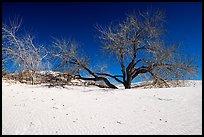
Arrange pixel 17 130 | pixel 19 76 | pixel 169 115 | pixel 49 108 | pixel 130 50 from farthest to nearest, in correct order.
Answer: pixel 130 50, pixel 19 76, pixel 49 108, pixel 169 115, pixel 17 130

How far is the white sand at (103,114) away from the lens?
5047mm

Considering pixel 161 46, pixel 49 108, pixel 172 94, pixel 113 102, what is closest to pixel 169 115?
pixel 113 102

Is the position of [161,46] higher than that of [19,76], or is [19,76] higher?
[161,46]

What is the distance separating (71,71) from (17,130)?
10.8 metres

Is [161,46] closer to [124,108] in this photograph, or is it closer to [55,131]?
[124,108]

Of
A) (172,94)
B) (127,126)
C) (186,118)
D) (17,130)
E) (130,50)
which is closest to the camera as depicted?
(17,130)

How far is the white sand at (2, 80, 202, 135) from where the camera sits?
505cm

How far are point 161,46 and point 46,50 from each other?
8.16 meters

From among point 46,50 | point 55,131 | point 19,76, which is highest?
point 46,50

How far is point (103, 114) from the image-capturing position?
6438mm

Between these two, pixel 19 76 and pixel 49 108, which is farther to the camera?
pixel 19 76

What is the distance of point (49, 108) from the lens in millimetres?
6945

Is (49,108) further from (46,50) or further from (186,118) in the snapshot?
(46,50)

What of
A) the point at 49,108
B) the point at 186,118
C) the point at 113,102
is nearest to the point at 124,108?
the point at 113,102
